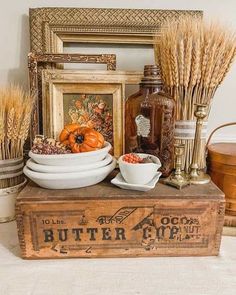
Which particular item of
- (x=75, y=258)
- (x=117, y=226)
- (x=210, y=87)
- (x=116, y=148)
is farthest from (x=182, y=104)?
(x=75, y=258)

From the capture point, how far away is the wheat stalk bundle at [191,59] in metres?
0.73

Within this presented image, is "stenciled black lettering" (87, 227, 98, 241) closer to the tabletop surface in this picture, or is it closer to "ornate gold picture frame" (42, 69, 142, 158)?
the tabletop surface

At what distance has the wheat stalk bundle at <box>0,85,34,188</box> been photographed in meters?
0.75

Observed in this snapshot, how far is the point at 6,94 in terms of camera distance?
0.76 meters

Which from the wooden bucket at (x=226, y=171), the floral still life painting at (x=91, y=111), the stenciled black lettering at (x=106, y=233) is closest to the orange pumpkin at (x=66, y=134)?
the floral still life painting at (x=91, y=111)

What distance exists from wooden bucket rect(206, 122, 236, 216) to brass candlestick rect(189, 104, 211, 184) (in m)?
0.05

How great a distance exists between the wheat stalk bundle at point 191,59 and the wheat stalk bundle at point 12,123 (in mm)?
400

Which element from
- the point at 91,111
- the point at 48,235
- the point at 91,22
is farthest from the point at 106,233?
the point at 91,22

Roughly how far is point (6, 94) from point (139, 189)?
17.2 inches

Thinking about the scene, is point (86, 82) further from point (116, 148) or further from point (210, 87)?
point (210, 87)

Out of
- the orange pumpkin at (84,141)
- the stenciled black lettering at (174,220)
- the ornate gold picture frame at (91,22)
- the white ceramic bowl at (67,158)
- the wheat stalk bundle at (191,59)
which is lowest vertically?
the stenciled black lettering at (174,220)

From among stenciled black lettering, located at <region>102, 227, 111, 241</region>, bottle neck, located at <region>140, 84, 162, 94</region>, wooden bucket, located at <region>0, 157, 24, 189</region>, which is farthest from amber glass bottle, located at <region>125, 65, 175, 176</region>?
wooden bucket, located at <region>0, 157, 24, 189</region>

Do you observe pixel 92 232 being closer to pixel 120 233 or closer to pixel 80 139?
pixel 120 233

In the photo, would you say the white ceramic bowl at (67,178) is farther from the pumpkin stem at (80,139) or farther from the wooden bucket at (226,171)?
the wooden bucket at (226,171)
